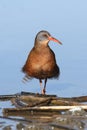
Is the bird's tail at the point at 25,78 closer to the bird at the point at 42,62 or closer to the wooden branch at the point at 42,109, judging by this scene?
the bird at the point at 42,62

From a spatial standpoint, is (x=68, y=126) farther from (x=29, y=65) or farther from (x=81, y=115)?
(x=29, y=65)

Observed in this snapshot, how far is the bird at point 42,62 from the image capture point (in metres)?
14.5

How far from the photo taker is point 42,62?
14.4 metres

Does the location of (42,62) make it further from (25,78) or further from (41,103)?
(41,103)

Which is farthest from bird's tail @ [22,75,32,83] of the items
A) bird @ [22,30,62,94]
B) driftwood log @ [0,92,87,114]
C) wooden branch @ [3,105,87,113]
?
wooden branch @ [3,105,87,113]

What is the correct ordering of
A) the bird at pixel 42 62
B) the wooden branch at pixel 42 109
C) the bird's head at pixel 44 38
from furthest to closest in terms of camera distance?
the bird's head at pixel 44 38, the bird at pixel 42 62, the wooden branch at pixel 42 109

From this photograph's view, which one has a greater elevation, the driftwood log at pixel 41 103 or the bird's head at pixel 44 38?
the bird's head at pixel 44 38

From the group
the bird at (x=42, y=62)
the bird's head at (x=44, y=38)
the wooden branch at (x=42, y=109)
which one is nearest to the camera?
the wooden branch at (x=42, y=109)

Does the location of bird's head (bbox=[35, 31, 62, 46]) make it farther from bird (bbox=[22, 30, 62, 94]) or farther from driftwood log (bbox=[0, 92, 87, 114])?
driftwood log (bbox=[0, 92, 87, 114])

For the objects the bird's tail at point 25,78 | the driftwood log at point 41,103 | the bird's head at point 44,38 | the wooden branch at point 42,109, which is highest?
the bird's head at point 44,38

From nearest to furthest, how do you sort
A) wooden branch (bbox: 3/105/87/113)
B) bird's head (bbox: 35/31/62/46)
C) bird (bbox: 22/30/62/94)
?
wooden branch (bbox: 3/105/87/113) < bird (bbox: 22/30/62/94) < bird's head (bbox: 35/31/62/46)

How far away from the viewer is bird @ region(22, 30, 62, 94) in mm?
14453

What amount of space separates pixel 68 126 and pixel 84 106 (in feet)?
4.68

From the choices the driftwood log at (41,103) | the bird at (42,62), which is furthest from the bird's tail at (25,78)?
the driftwood log at (41,103)
